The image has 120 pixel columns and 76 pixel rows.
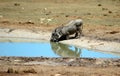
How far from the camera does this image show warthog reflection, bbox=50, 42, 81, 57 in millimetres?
16353

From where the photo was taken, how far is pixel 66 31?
18.9 meters

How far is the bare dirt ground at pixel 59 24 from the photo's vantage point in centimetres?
1198

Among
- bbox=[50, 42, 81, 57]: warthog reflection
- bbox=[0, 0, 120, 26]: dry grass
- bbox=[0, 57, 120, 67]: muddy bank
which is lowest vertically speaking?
bbox=[0, 0, 120, 26]: dry grass

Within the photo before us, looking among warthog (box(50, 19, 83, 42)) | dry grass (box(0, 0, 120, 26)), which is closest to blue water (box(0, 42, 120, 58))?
warthog (box(50, 19, 83, 42))

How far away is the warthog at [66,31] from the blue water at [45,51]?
0.38m

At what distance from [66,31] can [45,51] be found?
2.32 metres

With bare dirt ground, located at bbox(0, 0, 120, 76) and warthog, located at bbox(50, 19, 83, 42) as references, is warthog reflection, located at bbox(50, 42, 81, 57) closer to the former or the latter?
warthog, located at bbox(50, 19, 83, 42)

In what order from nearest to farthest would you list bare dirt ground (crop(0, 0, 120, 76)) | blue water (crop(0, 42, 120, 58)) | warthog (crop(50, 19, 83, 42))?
bare dirt ground (crop(0, 0, 120, 76)), blue water (crop(0, 42, 120, 58)), warthog (crop(50, 19, 83, 42))

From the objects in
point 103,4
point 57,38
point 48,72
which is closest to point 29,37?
point 57,38

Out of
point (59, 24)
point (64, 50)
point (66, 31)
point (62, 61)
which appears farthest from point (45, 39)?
point (62, 61)

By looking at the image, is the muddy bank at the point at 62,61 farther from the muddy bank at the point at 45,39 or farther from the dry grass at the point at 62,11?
Result: the dry grass at the point at 62,11

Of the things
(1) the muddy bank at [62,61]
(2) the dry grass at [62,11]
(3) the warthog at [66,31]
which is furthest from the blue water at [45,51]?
(2) the dry grass at [62,11]

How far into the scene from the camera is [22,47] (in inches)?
697

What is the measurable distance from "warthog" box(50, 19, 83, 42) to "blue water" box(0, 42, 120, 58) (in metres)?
0.38
